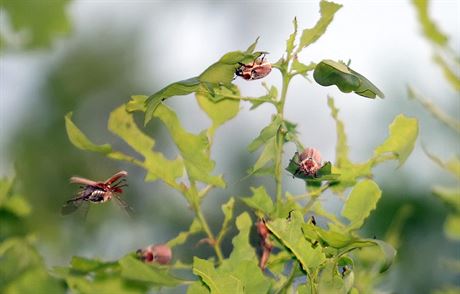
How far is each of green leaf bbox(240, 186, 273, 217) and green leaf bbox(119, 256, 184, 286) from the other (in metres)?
0.22

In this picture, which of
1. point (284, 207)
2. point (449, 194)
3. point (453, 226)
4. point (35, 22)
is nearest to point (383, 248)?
point (284, 207)

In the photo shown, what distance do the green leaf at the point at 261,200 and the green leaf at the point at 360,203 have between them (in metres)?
0.15

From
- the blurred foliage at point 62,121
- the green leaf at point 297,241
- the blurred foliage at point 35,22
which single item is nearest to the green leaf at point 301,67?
the green leaf at point 297,241

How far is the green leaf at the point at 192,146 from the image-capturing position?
5.19 feet

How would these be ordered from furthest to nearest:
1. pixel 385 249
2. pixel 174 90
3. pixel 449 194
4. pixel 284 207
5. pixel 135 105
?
pixel 449 194 < pixel 135 105 < pixel 284 207 < pixel 174 90 < pixel 385 249

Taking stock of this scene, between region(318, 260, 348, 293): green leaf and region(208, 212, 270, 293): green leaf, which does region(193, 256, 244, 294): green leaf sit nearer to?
region(208, 212, 270, 293): green leaf

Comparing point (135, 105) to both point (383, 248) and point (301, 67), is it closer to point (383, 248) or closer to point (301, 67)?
point (301, 67)

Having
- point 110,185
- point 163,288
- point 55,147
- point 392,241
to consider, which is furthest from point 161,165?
point 55,147

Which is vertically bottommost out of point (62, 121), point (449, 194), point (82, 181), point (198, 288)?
point (62, 121)

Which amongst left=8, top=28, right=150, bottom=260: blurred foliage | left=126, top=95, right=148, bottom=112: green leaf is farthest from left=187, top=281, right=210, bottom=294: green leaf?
left=8, top=28, right=150, bottom=260: blurred foliage

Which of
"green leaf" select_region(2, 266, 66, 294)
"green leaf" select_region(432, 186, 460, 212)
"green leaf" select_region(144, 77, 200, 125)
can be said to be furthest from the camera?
"green leaf" select_region(432, 186, 460, 212)

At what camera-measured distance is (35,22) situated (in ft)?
10.8

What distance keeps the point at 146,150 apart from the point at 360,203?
47cm

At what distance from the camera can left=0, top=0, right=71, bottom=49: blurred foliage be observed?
10.4ft
